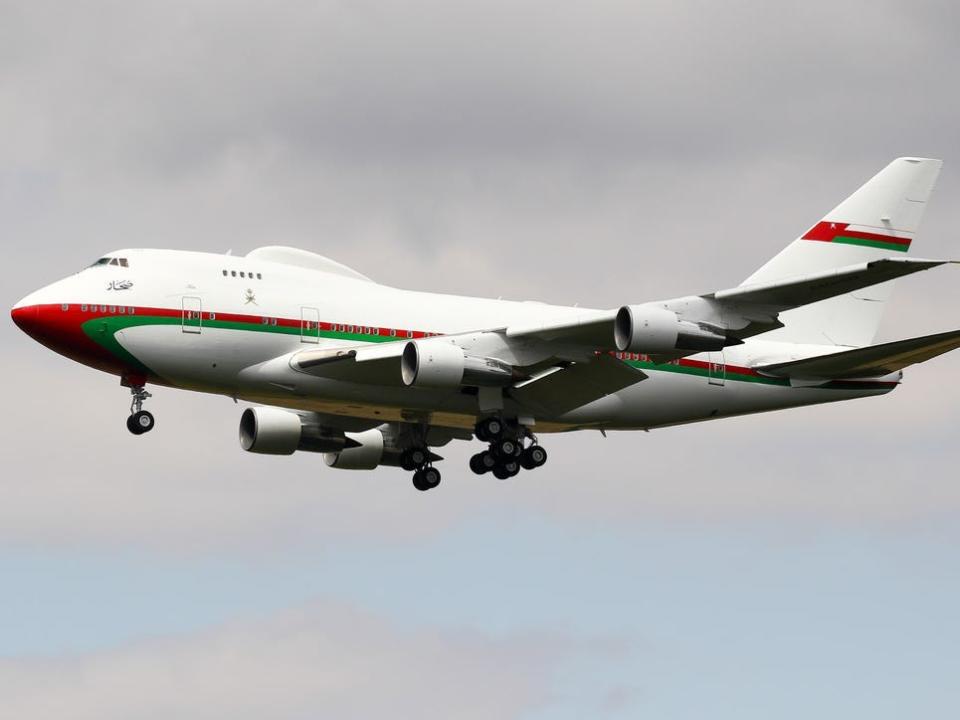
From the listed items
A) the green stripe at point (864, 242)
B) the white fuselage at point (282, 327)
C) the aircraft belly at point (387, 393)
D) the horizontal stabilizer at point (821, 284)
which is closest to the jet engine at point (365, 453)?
the aircraft belly at point (387, 393)

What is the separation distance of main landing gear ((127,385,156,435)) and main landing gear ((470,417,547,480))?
9.85 m

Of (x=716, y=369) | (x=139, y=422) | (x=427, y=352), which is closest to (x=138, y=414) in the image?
(x=139, y=422)

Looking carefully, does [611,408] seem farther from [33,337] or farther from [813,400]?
[33,337]

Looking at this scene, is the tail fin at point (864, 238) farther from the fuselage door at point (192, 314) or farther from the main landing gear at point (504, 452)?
the fuselage door at point (192, 314)

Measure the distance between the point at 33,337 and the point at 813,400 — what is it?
24.5 metres

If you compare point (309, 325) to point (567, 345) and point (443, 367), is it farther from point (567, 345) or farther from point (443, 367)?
point (567, 345)

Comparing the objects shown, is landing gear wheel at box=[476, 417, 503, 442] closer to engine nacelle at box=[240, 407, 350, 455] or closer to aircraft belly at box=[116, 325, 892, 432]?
aircraft belly at box=[116, 325, 892, 432]

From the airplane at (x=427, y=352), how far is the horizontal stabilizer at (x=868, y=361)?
2.6 inches

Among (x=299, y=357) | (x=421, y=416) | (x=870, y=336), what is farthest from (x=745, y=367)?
(x=299, y=357)

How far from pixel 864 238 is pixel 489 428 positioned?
636 inches

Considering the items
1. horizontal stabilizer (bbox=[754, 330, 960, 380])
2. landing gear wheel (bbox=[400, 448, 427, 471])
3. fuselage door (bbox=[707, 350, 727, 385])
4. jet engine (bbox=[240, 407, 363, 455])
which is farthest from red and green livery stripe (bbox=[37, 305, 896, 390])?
horizontal stabilizer (bbox=[754, 330, 960, 380])

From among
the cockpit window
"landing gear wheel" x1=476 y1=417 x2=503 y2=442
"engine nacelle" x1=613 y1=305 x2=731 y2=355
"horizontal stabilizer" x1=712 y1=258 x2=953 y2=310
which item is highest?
the cockpit window

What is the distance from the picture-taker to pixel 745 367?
2247 inches

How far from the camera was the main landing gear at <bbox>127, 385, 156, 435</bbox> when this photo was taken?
51719 millimetres
